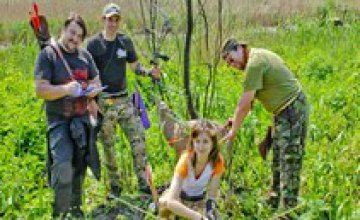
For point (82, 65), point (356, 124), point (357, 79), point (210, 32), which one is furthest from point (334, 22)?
point (82, 65)

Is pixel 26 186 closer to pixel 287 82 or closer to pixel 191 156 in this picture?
pixel 191 156

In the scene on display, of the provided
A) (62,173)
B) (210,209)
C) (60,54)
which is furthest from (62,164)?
(210,209)

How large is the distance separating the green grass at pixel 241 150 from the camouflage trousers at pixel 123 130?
0.09m

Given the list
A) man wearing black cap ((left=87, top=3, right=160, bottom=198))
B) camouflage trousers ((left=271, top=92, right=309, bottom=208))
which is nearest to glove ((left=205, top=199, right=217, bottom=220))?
camouflage trousers ((left=271, top=92, right=309, bottom=208))

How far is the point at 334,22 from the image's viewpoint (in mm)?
10688

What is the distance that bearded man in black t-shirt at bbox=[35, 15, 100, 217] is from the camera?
4094mm

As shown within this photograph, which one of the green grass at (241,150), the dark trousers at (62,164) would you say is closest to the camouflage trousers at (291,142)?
the green grass at (241,150)

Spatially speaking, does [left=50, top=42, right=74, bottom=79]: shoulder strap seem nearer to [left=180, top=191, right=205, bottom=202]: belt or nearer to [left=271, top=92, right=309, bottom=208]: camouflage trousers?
[left=180, top=191, right=205, bottom=202]: belt

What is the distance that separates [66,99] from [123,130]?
78cm

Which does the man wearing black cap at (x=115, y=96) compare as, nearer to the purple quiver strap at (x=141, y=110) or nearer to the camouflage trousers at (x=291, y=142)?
the purple quiver strap at (x=141, y=110)

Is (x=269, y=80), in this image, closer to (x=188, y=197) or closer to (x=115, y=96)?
(x=188, y=197)

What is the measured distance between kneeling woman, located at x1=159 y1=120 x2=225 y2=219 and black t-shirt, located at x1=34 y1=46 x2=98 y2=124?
825 millimetres

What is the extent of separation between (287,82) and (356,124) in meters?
1.65

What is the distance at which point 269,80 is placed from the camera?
4.14 m
